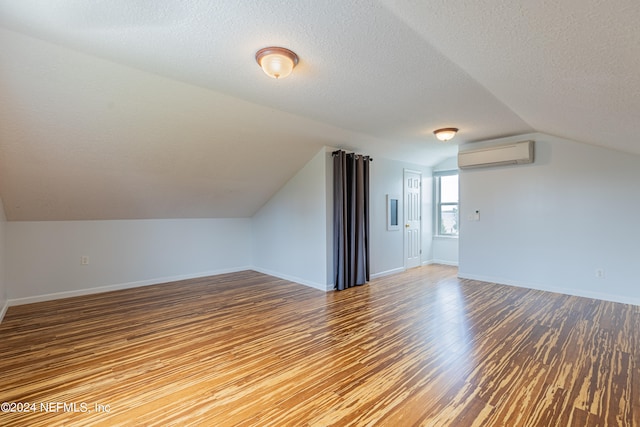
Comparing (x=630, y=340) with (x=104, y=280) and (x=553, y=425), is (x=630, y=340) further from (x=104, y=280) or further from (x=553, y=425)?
(x=104, y=280)

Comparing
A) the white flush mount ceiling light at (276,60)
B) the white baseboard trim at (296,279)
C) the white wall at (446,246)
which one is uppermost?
the white flush mount ceiling light at (276,60)

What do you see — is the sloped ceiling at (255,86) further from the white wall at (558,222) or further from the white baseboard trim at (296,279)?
the white baseboard trim at (296,279)

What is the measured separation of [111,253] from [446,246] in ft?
21.4

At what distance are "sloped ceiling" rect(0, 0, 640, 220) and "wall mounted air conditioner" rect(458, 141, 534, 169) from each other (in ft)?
1.23

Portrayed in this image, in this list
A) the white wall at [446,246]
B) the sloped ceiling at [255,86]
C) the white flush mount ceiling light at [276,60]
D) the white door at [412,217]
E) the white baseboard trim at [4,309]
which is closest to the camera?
the sloped ceiling at [255,86]

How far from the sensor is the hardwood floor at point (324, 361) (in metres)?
1.82

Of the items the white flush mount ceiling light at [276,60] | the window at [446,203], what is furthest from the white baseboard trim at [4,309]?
the window at [446,203]

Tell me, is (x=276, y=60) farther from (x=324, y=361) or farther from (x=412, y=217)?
(x=412, y=217)

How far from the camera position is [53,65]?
7.61 feet

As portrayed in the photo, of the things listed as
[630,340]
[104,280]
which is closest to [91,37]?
[104,280]

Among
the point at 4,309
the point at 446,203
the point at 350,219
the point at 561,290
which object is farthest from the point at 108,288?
the point at 561,290

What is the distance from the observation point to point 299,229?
5.14 metres

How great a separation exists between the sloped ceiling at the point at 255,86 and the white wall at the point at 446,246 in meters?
2.00

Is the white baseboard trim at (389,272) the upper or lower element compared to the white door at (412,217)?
lower
